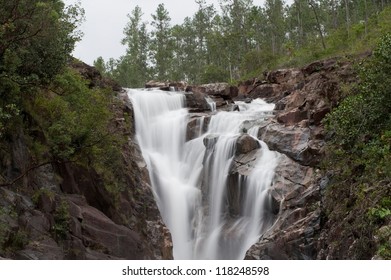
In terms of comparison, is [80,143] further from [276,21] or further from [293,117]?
[276,21]

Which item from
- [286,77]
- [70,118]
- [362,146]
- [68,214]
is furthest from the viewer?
[286,77]

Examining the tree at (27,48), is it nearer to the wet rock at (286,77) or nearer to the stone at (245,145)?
the stone at (245,145)

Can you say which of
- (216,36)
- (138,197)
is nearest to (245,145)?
(138,197)

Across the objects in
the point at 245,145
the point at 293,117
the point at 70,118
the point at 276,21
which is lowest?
the point at 245,145

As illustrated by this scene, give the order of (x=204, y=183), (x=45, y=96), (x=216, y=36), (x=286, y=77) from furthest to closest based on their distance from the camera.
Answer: (x=216, y=36), (x=286, y=77), (x=204, y=183), (x=45, y=96)

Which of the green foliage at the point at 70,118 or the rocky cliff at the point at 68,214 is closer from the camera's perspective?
the rocky cliff at the point at 68,214

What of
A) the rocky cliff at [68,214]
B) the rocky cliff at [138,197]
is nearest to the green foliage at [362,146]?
the rocky cliff at [138,197]

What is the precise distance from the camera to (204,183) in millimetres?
23453

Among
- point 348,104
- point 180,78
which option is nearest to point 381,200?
point 348,104

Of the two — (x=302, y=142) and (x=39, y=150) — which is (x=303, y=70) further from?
(x=39, y=150)

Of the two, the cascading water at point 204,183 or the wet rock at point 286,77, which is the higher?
the wet rock at point 286,77

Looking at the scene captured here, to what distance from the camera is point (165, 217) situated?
21.7 m

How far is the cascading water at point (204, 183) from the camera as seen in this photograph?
20797 millimetres

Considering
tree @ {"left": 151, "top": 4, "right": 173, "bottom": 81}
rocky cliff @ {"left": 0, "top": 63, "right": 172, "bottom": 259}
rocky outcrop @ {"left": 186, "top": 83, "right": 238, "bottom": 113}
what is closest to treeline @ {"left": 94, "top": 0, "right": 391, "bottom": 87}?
tree @ {"left": 151, "top": 4, "right": 173, "bottom": 81}
